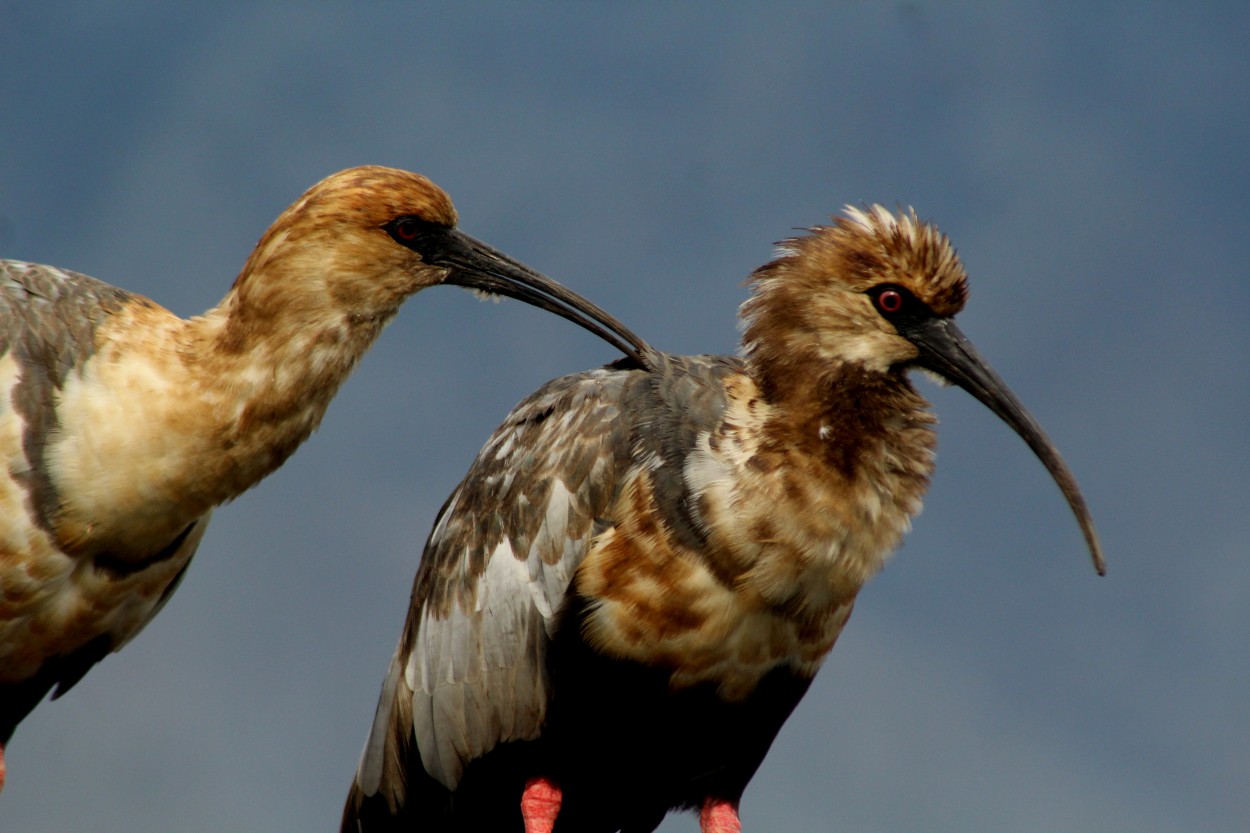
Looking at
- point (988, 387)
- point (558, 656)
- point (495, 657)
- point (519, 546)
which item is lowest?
point (495, 657)

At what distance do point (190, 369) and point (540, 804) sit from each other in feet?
7.39

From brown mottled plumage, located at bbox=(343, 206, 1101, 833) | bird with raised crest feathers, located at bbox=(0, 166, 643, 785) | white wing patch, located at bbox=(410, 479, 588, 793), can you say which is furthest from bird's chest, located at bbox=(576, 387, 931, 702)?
bird with raised crest feathers, located at bbox=(0, 166, 643, 785)

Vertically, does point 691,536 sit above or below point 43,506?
above

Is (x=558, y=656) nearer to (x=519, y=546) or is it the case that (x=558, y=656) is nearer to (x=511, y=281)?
(x=519, y=546)

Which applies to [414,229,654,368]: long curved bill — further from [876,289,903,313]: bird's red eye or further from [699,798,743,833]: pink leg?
[699,798,743,833]: pink leg

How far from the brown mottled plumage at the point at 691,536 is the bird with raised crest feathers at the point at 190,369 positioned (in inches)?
25.5

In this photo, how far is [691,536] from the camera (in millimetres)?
6660

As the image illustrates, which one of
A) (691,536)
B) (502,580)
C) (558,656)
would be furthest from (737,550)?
(502,580)

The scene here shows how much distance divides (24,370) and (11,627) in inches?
44.5

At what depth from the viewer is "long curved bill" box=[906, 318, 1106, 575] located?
6.79 metres

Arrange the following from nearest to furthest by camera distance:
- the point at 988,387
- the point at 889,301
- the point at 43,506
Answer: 1. the point at 889,301
2. the point at 988,387
3. the point at 43,506

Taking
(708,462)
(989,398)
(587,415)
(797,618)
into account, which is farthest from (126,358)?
(989,398)

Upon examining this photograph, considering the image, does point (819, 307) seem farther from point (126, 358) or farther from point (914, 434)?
point (126, 358)

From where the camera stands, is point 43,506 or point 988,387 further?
point 43,506
